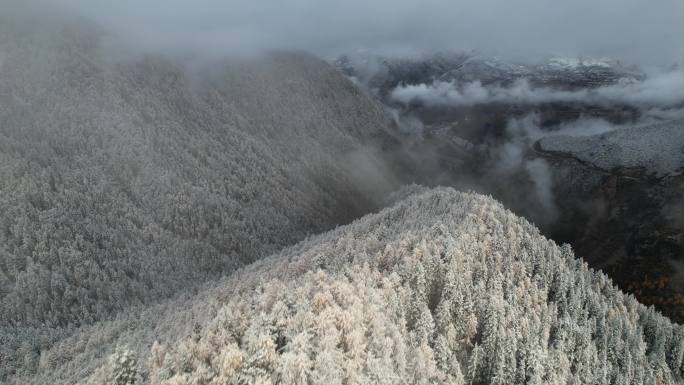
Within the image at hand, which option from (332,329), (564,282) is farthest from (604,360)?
(332,329)

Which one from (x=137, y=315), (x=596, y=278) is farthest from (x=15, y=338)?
(x=596, y=278)

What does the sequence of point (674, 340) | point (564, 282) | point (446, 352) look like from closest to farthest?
point (446, 352) → point (564, 282) → point (674, 340)

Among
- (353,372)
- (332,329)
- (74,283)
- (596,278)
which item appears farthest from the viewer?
(74,283)

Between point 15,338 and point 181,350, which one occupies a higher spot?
point 181,350

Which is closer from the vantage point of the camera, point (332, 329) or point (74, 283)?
point (332, 329)

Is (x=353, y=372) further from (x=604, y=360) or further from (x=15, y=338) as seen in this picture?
(x=15, y=338)

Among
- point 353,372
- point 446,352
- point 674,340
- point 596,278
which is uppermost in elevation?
point 353,372
